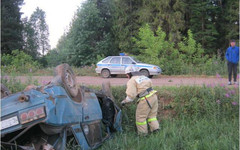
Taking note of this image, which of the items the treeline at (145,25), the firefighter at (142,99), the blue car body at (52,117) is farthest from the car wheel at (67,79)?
the treeline at (145,25)

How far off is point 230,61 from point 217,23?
19156mm

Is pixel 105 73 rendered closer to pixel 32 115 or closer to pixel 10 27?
pixel 32 115

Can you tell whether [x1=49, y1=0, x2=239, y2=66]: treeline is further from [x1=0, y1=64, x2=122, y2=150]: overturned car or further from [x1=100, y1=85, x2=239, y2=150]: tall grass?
[x1=0, y1=64, x2=122, y2=150]: overturned car

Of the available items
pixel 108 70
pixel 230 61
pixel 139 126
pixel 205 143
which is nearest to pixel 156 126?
pixel 139 126

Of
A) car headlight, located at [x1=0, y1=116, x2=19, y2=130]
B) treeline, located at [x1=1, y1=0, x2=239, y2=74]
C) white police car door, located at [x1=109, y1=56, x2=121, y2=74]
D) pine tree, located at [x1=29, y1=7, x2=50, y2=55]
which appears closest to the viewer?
car headlight, located at [x1=0, y1=116, x2=19, y2=130]

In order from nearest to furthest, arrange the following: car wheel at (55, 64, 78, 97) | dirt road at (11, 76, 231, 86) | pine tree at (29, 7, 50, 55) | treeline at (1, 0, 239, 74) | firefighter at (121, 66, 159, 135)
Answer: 1. car wheel at (55, 64, 78, 97)
2. firefighter at (121, 66, 159, 135)
3. dirt road at (11, 76, 231, 86)
4. treeline at (1, 0, 239, 74)
5. pine tree at (29, 7, 50, 55)

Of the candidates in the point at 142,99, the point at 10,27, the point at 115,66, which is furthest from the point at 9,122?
the point at 10,27

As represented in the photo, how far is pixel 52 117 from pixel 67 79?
97 cm

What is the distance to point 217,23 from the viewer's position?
25594mm

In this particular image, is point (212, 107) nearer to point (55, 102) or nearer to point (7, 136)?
point (55, 102)

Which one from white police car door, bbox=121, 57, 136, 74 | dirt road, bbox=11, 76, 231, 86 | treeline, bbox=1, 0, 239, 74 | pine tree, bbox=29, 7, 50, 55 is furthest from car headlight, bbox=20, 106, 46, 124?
pine tree, bbox=29, 7, 50, 55


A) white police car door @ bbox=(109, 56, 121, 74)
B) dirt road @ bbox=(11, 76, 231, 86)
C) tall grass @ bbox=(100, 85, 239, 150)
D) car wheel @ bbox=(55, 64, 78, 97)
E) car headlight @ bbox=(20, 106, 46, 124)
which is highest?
white police car door @ bbox=(109, 56, 121, 74)

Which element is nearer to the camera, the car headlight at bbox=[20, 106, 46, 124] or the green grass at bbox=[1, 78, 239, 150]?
the car headlight at bbox=[20, 106, 46, 124]

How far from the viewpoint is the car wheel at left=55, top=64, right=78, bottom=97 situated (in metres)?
3.83
